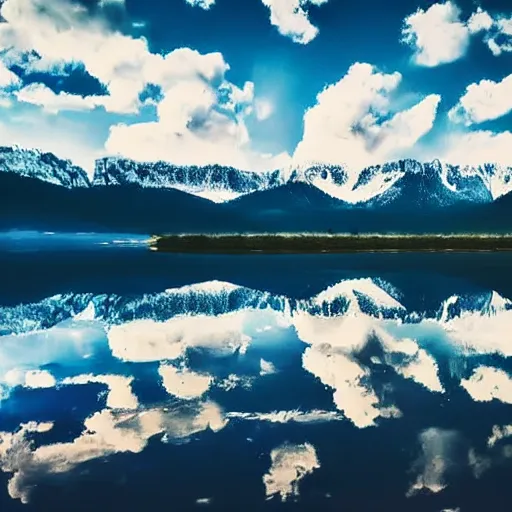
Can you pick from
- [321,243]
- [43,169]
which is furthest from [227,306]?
[43,169]

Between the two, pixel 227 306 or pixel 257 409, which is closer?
pixel 257 409

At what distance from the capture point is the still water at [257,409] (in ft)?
11.8

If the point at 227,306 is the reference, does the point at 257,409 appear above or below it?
below

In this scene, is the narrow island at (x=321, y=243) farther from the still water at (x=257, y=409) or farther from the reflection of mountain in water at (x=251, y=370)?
the still water at (x=257, y=409)

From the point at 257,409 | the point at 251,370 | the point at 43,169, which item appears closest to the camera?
the point at 257,409

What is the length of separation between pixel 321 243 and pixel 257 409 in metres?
29.9

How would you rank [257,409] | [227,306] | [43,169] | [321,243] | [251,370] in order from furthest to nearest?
[43,169] < [321,243] < [227,306] < [251,370] < [257,409]

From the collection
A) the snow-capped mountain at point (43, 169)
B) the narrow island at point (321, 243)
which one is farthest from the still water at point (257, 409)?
the snow-capped mountain at point (43, 169)

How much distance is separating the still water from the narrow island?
22800 millimetres

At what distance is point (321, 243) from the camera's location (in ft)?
114

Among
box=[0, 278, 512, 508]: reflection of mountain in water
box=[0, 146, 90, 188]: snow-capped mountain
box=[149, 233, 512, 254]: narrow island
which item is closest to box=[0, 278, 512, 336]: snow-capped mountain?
box=[0, 278, 512, 508]: reflection of mountain in water

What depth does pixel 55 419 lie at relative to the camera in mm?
4859

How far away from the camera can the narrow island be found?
34.0m

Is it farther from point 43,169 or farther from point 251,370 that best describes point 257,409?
point 43,169
